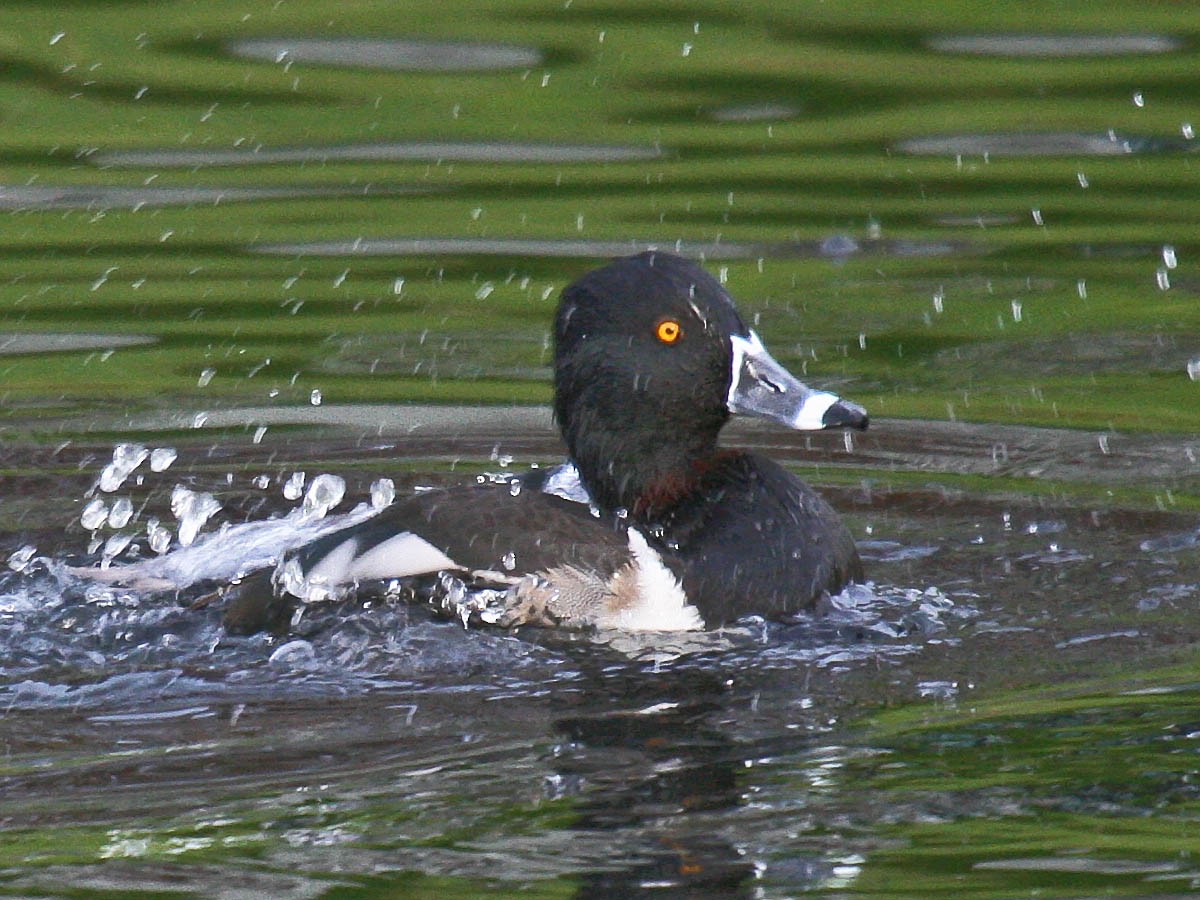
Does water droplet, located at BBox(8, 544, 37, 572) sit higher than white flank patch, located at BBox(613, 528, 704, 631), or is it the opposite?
water droplet, located at BBox(8, 544, 37, 572)

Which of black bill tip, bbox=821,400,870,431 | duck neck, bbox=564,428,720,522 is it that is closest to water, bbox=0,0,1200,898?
black bill tip, bbox=821,400,870,431

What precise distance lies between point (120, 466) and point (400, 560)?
5.62 feet

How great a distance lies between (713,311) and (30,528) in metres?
2.01

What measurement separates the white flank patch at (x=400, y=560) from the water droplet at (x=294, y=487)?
124cm

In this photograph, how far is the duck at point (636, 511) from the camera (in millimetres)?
5535

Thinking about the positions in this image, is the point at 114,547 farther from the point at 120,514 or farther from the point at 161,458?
the point at 161,458

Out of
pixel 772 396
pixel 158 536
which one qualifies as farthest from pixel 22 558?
pixel 772 396

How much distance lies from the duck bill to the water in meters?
0.46

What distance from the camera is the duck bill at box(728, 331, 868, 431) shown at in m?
5.83

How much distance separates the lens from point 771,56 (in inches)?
421

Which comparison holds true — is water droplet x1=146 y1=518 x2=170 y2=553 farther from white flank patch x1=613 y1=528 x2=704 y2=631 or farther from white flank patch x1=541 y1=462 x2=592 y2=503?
white flank patch x1=613 y1=528 x2=704 y2=631

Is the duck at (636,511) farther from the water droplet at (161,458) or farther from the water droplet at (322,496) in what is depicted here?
A: the water droplet at (161,458)

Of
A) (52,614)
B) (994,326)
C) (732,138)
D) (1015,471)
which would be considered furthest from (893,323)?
(52,614)

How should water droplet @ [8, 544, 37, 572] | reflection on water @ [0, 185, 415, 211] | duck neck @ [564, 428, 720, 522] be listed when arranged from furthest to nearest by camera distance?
reflection on water @ [0, 185, 415, 211], water droplet @ [8, 544, 37, 572], duck neck @ [564, 428, 720, 522]
